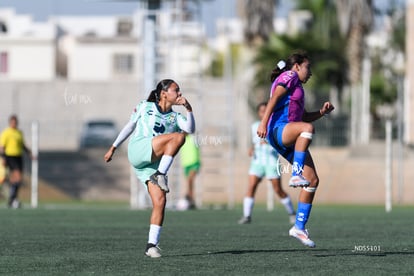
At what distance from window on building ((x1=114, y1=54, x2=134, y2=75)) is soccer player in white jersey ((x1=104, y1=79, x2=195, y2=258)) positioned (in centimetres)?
6597

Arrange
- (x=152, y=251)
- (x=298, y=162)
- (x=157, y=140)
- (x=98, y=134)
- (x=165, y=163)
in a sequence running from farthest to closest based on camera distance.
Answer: (x=98, y=134) < (x=298, y=162) < (x=157, y=140) < (x=165, y=163) < (x=152, y=251)

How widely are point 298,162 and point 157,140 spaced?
1.47 m

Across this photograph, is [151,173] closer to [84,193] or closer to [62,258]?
[62,258]

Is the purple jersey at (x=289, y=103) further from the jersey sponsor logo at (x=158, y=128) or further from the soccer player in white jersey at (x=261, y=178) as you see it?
the soccer player in white jersey at (x=261, y=178)

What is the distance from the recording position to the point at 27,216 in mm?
23344

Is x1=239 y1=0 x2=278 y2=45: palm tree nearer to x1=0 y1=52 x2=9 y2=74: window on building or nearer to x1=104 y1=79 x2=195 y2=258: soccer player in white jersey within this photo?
x1=0 y1=52 x2=9 y2=74: window on building

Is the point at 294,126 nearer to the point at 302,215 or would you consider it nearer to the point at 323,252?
the point at 302,215

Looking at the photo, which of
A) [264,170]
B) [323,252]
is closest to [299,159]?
[323,252]

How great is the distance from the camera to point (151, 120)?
43.9 ft

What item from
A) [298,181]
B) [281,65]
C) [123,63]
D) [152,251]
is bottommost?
[123,63]

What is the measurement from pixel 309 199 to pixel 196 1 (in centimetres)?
1628

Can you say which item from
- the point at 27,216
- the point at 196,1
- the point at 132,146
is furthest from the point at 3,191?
the point at 132,146

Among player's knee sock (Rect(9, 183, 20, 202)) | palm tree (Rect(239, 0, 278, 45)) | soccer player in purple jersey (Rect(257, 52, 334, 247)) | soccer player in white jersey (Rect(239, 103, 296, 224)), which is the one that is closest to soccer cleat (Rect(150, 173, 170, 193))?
soccer player in purple jersey (Rect(257, 52, 334, 247))

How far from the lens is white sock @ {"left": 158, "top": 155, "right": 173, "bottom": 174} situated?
515 inches
